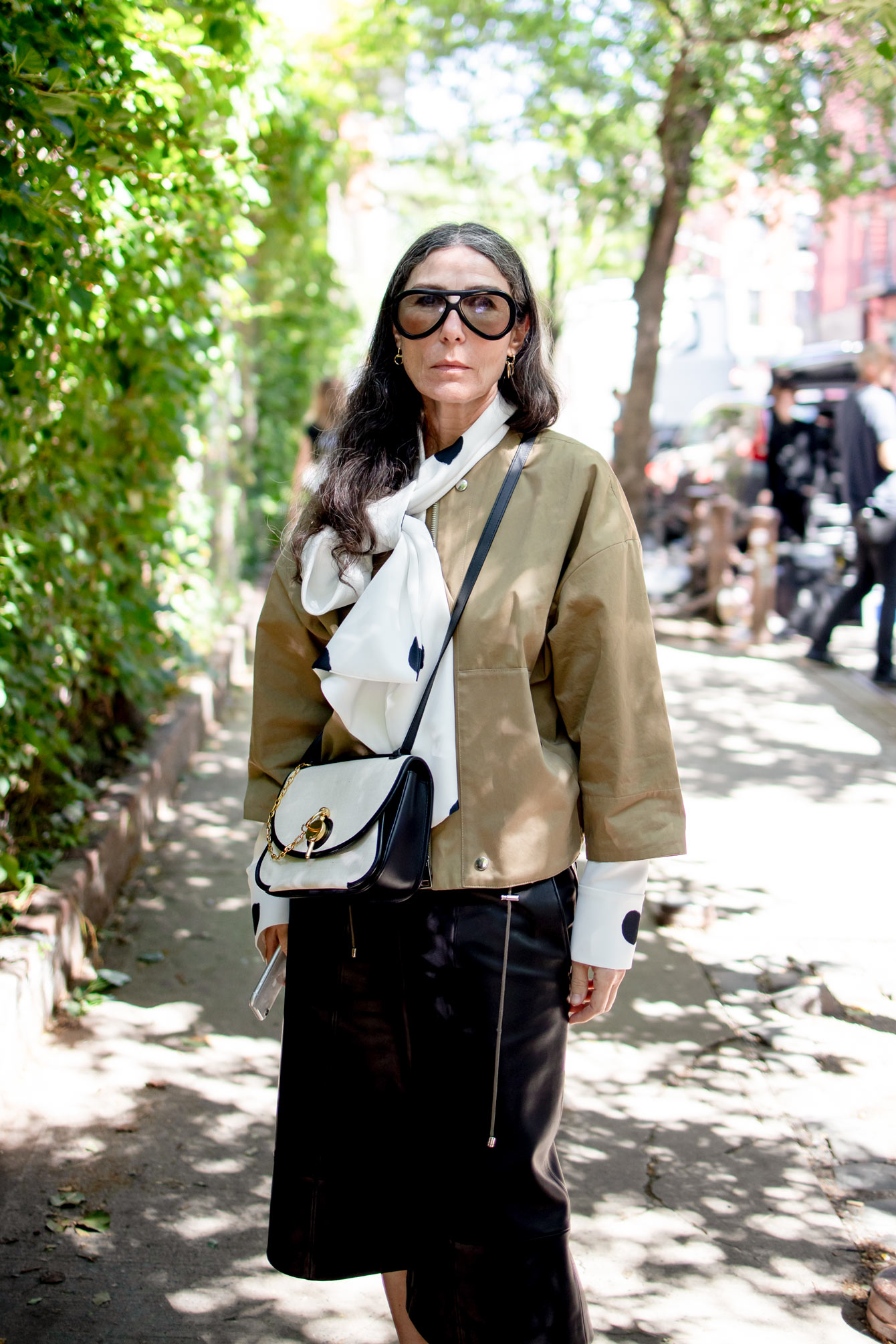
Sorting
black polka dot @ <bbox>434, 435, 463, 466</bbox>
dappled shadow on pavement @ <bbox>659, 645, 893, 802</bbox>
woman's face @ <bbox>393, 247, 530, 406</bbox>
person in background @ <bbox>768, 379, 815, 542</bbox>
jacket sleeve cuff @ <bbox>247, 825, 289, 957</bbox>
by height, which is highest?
person in background @ <bbox>768, 379, 815, 542</bbox>

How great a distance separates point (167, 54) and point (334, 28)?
6.36 meters

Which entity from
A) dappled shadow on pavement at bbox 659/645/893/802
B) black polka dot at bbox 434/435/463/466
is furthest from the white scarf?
dappled shadow on pavement at bbox 659/645/893/802

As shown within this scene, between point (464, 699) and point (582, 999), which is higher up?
point (464, 699)

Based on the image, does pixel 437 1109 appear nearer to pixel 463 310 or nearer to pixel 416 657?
pixel 416 657

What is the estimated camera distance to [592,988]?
7.10 ft

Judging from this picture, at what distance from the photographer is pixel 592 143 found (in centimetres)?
1148

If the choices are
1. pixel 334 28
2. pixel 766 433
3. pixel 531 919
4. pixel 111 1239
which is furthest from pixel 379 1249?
pixel 766 433

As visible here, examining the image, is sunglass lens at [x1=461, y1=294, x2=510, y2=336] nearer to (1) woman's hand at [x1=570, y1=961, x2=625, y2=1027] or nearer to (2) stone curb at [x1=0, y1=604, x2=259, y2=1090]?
(1) woman's hand at [x1=570, y1=961, x2=625, y2=1027]

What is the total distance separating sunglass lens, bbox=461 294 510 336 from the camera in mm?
2139

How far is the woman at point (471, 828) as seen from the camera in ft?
6.77

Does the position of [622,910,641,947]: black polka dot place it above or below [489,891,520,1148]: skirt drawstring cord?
above

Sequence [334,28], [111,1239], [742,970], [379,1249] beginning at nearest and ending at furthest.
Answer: [379,1249], [111,1239], [742,970], [334,28]

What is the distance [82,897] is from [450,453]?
275 cm

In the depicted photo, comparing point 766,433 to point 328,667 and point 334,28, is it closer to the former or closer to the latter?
point 334,28
